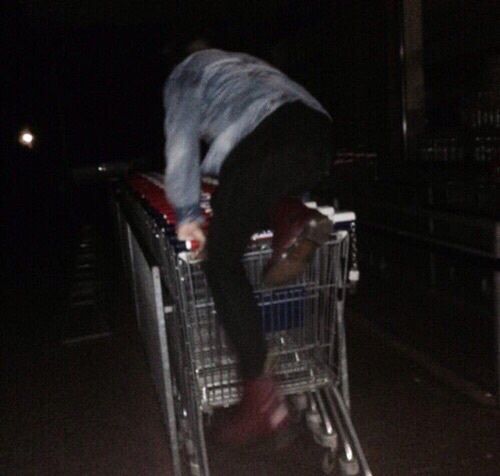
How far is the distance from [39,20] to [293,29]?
12.5 feet

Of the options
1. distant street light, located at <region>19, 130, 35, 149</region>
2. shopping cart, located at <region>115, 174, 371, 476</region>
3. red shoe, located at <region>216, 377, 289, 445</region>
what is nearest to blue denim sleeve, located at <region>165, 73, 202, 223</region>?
shopping cart, located at <region>115, 174, 371, 476</region>

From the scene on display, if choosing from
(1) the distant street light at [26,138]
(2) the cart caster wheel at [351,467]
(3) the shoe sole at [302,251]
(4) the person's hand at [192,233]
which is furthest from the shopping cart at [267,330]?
(1) the distant street light at [26,138]

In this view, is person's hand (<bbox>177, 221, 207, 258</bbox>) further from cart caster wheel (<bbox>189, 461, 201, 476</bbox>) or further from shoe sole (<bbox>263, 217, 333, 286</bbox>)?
cart caster wheel (<bbox>189, 461, 201, 476</bbox>)

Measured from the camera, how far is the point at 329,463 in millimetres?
3523

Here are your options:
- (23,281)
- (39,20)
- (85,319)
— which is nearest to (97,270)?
(23,281)

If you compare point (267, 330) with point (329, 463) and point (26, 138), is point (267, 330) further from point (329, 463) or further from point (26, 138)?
point (26, 138)

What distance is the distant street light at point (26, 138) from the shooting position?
31688 millimetres

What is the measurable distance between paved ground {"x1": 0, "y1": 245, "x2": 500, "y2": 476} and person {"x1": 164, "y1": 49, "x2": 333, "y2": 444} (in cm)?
135

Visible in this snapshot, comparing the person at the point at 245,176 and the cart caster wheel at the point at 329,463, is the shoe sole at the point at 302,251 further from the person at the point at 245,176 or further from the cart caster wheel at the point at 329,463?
the cart caster wheel at the point at 329,463

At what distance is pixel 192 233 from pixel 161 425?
2.30m

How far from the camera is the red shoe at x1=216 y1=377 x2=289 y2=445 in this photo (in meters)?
2.39

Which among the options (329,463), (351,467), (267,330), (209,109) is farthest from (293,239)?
Result: (329,463)

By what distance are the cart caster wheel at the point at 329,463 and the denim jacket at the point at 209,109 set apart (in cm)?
162

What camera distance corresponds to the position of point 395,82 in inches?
326
